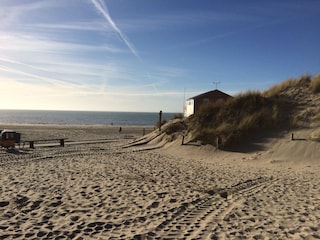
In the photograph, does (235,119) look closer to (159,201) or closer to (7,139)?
(159,201)

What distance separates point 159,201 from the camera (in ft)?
26.4

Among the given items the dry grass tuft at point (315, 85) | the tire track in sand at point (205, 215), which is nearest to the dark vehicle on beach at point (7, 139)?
the tire track in sand at point (205, 215)

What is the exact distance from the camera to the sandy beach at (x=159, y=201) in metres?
6.08

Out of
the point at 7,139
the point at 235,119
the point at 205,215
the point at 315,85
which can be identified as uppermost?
the point at 315,85

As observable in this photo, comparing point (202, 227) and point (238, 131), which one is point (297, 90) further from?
point (202, 227)

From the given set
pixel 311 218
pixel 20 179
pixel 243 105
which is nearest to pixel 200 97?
pixel 243 105

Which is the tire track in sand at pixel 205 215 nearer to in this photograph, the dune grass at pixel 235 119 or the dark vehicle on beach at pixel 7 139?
the dune grass at pixel 235 119

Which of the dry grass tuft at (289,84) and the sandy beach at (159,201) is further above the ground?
the dry grass tuft at (289,84)

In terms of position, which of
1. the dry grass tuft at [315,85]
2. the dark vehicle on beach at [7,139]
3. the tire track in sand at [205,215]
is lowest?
the tire track in sand at [205,215]

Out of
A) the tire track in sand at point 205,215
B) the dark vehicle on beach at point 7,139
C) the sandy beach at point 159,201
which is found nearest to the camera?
the tire track in sand at point 205,215

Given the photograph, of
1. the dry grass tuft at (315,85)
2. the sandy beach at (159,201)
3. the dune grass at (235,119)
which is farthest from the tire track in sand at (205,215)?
the dry grass tuft at (315,85)

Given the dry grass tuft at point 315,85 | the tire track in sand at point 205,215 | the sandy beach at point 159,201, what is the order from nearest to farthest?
the tire track in sand at point 205,215
the sandy beach at point 159,201
the dry grass tuft at point 315,85

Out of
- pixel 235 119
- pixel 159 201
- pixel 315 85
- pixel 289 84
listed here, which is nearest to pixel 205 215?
pixel 159 201

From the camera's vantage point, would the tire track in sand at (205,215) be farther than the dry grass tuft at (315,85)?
No
